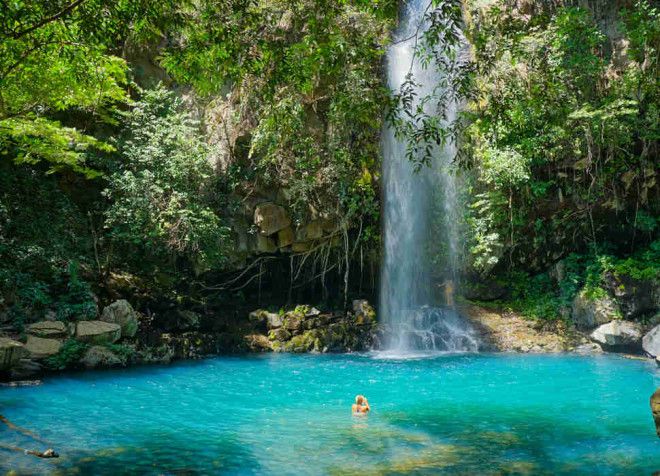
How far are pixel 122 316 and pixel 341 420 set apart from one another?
254 inches

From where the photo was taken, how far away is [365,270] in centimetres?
1680

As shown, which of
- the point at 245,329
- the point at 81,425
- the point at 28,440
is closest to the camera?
the point at 28,440

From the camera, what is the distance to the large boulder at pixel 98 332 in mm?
11086

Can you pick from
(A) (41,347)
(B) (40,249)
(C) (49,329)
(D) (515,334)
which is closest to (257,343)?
(C) (49,329)

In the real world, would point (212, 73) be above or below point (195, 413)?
above

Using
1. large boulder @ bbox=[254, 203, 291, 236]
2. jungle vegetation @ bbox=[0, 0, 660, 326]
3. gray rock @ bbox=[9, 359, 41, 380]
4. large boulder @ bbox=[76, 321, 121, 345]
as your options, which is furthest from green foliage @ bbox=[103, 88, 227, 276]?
gray rock @ bbox=[9, 359, 41, 380]

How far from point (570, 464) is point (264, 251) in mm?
10516

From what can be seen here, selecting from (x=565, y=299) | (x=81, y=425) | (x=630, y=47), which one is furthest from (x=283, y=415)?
(x=630, y=47)

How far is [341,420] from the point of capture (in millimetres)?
7762

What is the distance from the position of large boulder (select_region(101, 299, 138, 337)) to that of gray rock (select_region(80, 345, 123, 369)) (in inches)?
28.6

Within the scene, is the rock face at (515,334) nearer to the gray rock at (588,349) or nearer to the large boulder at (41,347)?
the gray rock at (588,349)

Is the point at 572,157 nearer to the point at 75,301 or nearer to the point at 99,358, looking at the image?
the point at 99,358

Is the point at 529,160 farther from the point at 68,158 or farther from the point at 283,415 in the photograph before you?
the point at 68,158

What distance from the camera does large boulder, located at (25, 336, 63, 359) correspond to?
10.3 meters
